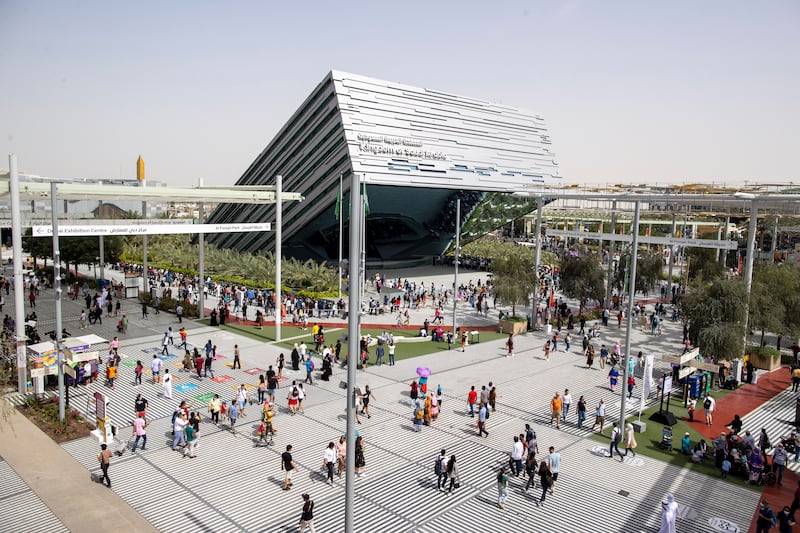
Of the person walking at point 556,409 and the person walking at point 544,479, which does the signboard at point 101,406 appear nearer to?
the person walking at point 544,479

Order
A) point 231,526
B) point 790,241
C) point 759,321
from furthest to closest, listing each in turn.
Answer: point 790,241
point 759,321
point 231,526

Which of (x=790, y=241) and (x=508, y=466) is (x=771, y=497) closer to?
(x=508, y=466)

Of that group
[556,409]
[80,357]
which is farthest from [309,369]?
[556,409]

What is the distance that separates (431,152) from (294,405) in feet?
115

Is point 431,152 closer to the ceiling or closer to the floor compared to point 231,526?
closer to the ceiling

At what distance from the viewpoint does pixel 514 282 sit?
118 ft

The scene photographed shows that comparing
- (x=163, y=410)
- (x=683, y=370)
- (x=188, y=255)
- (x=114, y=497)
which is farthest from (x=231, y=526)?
(x=188, y=255)

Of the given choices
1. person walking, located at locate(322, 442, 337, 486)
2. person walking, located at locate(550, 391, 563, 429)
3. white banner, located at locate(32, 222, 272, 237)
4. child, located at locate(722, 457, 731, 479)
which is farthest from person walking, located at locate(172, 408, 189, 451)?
child, located at locate(722, 457, 731, 479)

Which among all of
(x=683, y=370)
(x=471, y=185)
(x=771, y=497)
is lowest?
(x=771, y=497)

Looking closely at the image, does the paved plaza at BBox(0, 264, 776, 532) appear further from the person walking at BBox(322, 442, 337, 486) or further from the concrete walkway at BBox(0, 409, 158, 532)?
the person walking at BBox(322, 442, 337, 486)

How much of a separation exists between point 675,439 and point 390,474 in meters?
10.2

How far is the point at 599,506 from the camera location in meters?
14.9

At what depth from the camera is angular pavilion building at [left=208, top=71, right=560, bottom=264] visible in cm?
4616

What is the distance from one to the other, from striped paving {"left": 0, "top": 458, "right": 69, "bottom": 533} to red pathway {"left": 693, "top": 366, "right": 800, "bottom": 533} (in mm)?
16615
